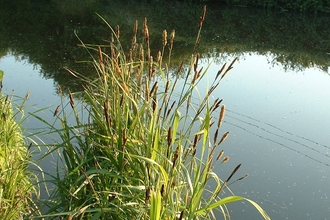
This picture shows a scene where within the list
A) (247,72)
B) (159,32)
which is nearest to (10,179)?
(247,72)

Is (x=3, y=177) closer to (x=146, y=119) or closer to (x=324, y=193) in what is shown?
(x=146, y=119)

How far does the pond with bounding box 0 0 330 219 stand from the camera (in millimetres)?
3436

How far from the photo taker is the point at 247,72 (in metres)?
6.89

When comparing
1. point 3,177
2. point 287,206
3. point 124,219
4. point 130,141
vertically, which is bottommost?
point 287,206

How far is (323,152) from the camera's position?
404 centimetres

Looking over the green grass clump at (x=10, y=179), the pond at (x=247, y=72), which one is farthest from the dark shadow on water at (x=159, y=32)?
the green grass clump at (x=10, y=179)

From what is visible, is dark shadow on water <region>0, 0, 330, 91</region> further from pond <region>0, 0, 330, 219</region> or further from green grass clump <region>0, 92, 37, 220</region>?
green grass clump <region>0, 92, 37, 220</region>

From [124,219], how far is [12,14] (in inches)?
390

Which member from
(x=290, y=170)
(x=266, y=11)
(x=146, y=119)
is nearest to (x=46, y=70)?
(x=290, y=170)

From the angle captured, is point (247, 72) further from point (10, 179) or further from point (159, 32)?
point (10, 179)

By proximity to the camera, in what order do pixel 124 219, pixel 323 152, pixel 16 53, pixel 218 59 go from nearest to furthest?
pixel 124 219
pixel 323 152
pixel 16 53
pixel 218 59

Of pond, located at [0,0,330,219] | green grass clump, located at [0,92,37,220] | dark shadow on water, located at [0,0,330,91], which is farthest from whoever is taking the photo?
dark shadow on water, located at [0,0,330,91]

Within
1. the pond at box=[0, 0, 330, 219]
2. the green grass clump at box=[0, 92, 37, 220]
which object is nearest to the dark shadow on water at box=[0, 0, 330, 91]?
the pond at box=[0, 0, 330, 219]

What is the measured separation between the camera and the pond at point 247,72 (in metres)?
3.44
